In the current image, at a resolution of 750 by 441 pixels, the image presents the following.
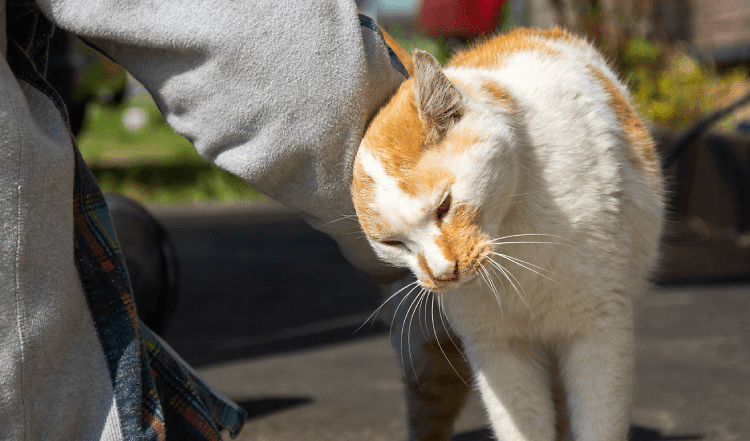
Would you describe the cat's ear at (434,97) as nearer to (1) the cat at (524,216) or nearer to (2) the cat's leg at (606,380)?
(1) the cat at (524,216)

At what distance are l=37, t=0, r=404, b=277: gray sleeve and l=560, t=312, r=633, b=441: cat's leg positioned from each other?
0.66 m

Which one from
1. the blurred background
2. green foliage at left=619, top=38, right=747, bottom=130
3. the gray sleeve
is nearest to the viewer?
the gray sleeve

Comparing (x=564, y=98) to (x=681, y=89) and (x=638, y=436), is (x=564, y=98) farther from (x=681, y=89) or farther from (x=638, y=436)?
(x=681, y=89)

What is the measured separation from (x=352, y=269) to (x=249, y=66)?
13.1ft

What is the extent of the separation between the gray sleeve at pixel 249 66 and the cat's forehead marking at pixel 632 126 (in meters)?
0.60

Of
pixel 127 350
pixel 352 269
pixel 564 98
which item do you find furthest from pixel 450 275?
pixel 352 269

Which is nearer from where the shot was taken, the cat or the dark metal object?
the cat

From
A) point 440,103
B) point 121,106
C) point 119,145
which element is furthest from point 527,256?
point 121,106

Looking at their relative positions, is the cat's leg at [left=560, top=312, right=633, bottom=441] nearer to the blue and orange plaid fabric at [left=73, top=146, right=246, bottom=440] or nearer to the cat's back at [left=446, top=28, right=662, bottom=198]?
the cat's back at [left=446, top=28, right=662, bottom=198]

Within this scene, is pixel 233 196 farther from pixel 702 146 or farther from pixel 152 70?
pixel 152 70

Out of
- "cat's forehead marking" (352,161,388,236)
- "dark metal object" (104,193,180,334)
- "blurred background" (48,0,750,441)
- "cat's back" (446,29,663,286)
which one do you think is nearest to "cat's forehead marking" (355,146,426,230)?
"cat's forehead marking" (352,161,388,236)

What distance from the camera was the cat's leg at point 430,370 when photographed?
1.49m

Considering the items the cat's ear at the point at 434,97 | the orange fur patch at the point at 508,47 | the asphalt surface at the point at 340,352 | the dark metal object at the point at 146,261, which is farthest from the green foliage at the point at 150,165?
the cat's ear at the point at 434,97

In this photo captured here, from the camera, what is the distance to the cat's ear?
1105mm
